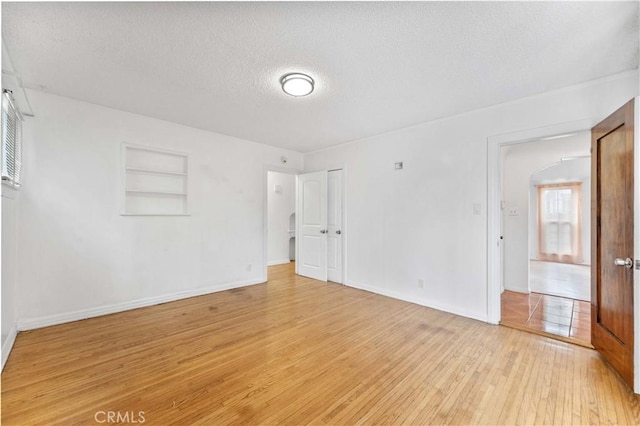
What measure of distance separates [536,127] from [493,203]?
0.89m

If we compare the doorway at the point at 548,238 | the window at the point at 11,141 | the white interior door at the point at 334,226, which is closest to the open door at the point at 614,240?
the doorway at the point at 548,238

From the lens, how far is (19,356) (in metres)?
2.25

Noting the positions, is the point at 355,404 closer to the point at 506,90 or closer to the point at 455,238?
the point at 455,238

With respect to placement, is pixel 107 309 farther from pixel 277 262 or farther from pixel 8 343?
pixel 277 262

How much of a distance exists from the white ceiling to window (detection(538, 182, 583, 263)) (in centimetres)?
623

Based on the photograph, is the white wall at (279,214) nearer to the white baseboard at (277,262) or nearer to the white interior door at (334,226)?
the white baseboard at (277,262)

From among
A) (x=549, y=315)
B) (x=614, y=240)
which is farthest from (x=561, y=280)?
(x=614, y=240)

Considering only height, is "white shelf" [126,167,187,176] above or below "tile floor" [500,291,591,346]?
above

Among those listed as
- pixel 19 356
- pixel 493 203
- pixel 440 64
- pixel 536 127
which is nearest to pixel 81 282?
pixel 19 356

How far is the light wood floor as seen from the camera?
1.65 m

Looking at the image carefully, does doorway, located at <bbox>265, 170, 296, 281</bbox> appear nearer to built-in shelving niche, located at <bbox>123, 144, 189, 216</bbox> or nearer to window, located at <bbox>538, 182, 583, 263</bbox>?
built-in shelving niche, located at <bbox>123, 144, 189, 216</bbox>

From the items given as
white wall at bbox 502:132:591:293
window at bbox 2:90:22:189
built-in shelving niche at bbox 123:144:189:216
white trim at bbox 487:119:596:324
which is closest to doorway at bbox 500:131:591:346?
white wall at bbox 502:132:591:293

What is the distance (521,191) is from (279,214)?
513 centimetres

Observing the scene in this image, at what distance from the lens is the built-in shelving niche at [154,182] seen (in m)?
3.54
